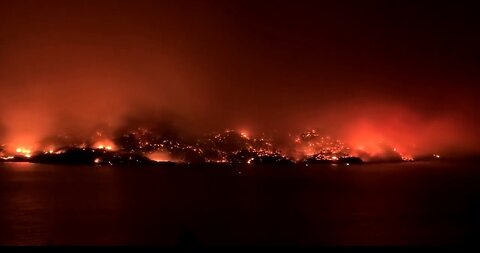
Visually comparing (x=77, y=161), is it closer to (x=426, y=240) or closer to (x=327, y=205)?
(x=327, y=205)

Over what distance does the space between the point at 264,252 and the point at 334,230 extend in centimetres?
2196

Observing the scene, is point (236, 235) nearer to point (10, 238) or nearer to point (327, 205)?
point (10, 238)

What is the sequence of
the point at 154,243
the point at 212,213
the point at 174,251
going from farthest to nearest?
the point at 212,213 < the point at 154,243 < the point at 174,251

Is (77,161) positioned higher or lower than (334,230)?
higher

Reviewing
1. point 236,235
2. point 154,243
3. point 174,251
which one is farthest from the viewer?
point 236,235

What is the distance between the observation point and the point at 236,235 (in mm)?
27406

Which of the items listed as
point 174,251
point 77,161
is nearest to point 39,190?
point 174,251

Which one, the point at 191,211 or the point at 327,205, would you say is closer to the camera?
the point at 191,211

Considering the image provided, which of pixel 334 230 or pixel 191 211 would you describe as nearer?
pixel 334 230

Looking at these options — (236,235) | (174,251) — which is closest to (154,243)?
(236,235)

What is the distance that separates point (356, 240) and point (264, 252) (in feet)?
62.3

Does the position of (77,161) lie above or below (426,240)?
above

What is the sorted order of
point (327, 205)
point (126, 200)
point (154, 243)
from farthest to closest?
point (126, 200) → point (327, 205) → point (154, 243)

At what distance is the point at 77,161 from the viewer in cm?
13588
